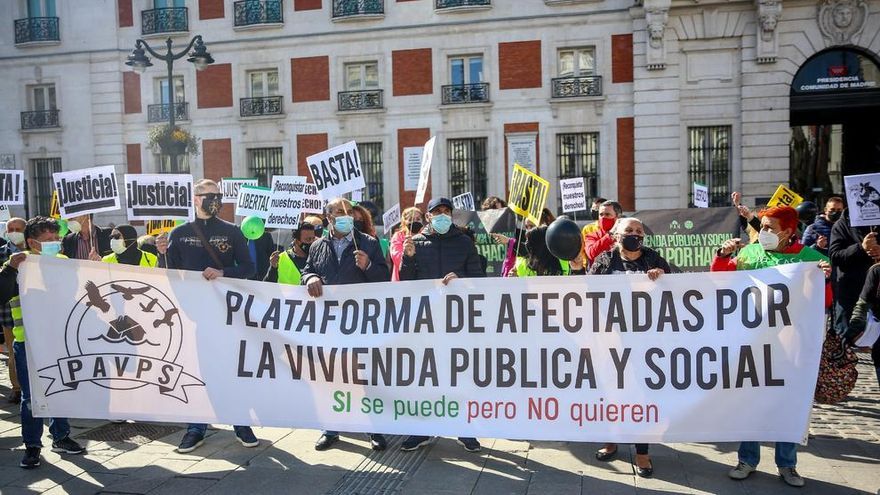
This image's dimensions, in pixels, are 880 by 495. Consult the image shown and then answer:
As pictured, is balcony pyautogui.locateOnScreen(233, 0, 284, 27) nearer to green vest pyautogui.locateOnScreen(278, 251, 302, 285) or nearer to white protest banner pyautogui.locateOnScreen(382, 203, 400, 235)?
white protest banner pyautogui.locateOnScreen(382, 203, 400, 235)

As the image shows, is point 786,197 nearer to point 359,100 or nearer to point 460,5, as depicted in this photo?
point 460,5

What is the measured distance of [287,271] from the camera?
22.3ft

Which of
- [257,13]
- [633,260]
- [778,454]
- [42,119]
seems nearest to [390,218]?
[633,260]

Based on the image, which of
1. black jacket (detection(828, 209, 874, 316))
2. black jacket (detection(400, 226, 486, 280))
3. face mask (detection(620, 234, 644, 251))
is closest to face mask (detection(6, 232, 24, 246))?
black jacket (detection(400, 226, 486, 280))

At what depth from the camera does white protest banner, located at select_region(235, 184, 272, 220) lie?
9633 mm

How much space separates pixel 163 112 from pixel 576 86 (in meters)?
13.9

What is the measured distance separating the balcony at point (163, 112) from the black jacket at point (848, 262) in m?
21.1

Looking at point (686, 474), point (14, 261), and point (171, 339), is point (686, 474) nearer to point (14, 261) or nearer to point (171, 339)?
point (171, 339)

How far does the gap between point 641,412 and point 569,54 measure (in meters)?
18.2

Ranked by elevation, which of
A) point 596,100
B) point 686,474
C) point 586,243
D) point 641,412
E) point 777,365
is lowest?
point 686,474

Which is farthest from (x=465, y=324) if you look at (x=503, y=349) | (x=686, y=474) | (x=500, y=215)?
(x=500, y=215)

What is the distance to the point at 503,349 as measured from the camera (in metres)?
4.56

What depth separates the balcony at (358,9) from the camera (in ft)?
71.3

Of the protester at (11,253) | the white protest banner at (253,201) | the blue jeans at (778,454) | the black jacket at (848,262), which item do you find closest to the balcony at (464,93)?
the white protest banner at (253,201)
